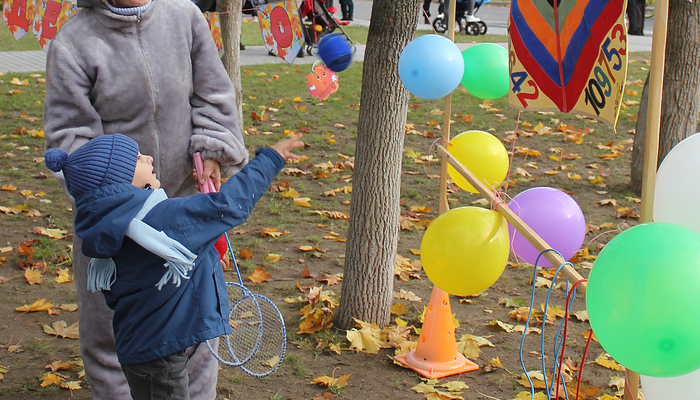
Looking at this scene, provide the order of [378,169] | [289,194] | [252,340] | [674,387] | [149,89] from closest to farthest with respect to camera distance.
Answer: [674,387]
[149,89]
[252,340]
[378,169]
[289,194]

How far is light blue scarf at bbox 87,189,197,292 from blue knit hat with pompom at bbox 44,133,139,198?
11cm

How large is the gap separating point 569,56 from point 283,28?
3201 mm

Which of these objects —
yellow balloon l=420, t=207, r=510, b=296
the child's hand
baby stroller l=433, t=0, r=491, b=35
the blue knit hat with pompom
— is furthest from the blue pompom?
baby stroller l=433, t=0, r=491, b=35

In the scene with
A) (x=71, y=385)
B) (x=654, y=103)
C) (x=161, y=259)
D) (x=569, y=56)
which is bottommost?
(x=71, y=385)

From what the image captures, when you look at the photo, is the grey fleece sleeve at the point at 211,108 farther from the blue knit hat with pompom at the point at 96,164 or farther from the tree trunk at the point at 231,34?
the tree trunk at the point at 231,34

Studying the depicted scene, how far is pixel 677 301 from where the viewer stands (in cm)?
129

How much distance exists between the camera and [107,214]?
1.83 meters

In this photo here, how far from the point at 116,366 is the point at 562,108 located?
6.20 feet

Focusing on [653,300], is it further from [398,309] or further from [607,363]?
[398,309]

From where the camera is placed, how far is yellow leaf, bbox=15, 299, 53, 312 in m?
3.62

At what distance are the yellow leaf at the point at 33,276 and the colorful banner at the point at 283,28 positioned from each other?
2.19 metres

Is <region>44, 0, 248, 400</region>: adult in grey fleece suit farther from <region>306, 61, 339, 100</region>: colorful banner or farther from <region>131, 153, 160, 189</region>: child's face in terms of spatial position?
<region>306, 61, 339, 100</region>: colorful banner

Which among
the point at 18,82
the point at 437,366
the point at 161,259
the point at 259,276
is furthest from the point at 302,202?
the point at 18,82

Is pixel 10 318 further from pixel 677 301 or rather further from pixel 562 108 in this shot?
pixel 677 301
